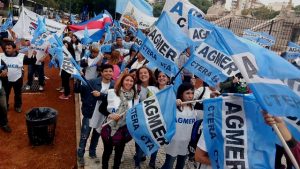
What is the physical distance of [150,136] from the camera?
12.6 ft

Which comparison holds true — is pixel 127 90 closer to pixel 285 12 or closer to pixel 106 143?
pixel 106 143

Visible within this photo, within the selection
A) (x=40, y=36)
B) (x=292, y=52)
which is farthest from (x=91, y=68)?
(x=292, y=52)

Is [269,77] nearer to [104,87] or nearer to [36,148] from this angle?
[104,87]

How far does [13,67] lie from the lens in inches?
272

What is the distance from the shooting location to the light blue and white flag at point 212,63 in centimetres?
435

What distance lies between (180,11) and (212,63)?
2.14 meters

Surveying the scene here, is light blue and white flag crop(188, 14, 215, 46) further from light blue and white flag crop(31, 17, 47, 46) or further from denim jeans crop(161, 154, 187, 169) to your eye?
light blue and white flag crop(31, 17, 47, 46)

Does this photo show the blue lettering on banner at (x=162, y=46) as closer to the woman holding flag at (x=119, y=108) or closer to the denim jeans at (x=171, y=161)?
the woman holding flag at (x=119, y=108)

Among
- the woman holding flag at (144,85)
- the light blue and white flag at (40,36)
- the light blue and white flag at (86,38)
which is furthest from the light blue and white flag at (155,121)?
the light blue and white flag at (86,38)

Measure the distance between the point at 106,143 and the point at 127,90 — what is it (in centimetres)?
84

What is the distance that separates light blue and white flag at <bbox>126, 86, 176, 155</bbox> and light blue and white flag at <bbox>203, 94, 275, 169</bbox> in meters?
0.99

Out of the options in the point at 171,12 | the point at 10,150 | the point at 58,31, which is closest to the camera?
the point at 10,150

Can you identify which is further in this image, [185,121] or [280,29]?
[280,29]

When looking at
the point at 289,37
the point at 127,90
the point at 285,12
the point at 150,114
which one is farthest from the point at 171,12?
the point at 285,12
